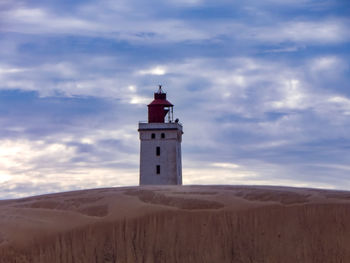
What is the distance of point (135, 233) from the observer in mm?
14094

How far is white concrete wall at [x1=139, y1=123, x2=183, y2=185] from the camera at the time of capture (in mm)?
46094

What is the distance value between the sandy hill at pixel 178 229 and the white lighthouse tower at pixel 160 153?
30308 mm

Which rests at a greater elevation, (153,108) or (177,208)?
(153,108)

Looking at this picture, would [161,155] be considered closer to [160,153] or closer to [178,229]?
[160,153]

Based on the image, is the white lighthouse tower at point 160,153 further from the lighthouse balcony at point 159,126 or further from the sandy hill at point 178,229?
the sandy hill at point 178,229

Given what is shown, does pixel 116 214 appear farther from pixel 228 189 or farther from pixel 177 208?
pixel 228 189

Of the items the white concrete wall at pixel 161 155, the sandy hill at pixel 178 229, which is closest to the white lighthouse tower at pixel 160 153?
the white concrete wall at pixel 161 155

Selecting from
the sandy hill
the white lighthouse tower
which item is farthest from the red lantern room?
the sandy hill

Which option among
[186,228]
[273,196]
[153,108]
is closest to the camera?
[186,228]

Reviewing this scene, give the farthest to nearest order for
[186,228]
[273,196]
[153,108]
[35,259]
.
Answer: [153,108]
[273,196]
[186,228]
[35,259]

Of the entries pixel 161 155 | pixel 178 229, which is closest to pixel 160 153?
pixel 161 155

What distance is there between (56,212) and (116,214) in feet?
4.95

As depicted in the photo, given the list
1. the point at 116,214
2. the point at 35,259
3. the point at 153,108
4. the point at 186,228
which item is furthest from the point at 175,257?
the point at 153,108

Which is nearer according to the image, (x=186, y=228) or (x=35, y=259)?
(x=35, y=259)
